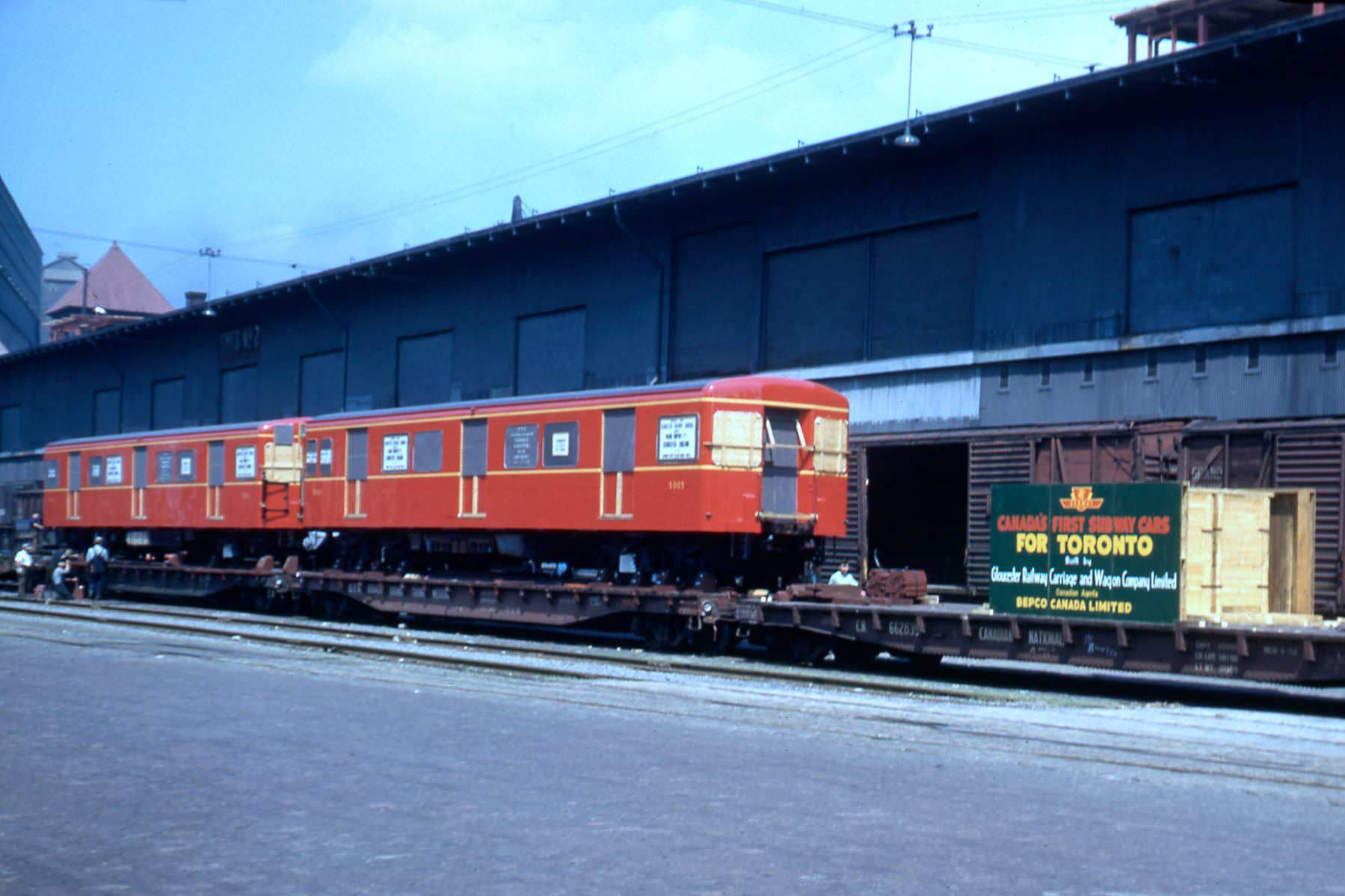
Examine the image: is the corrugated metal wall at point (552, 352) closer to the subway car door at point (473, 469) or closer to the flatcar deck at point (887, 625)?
the flatcar deck at point (887, 625)

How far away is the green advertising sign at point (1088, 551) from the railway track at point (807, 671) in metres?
1.19

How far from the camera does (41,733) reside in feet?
38.3

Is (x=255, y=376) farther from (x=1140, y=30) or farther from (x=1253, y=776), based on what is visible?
→ (x=1253, y=776)

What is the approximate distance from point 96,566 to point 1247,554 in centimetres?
2880

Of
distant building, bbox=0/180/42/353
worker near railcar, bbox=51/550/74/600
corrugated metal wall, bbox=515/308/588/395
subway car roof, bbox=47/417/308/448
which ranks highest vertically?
distant building, bbox=0/180/42/353

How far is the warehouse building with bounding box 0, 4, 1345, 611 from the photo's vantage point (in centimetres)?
2141

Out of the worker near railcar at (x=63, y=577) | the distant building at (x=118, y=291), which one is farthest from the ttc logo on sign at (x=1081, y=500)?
the distant building at (x=118, y=291)

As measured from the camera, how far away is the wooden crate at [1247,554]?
15.4 meters

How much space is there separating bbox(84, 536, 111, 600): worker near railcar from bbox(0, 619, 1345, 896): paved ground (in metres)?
21.3

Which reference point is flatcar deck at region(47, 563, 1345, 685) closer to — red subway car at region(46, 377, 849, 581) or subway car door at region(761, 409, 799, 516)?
red subway car at region(46, 377, 849, 581)

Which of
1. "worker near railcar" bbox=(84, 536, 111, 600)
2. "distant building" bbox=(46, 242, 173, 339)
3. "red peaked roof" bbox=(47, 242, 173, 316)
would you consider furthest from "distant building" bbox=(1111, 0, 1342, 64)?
"red peaked roof" bbox=(47, 242, 173, 316)

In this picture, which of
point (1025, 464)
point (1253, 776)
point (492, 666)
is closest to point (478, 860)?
point (1253, 776)

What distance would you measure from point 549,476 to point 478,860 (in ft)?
52.9

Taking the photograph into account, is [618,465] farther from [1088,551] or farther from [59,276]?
[59,276]
